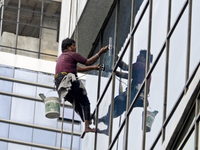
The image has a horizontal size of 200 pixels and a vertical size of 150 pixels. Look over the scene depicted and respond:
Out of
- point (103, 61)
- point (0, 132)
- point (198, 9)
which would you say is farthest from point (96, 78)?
point (0, 132)

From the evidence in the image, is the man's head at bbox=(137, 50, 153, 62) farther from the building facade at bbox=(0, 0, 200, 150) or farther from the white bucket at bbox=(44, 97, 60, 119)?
the white bucket at bbox=(44, 97, 60, 119)

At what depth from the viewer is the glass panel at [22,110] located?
110ft

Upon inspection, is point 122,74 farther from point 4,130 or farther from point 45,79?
point 45,79

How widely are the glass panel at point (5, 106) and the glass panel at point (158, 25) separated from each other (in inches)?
953

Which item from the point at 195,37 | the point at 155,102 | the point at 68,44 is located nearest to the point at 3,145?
the point at 68,44

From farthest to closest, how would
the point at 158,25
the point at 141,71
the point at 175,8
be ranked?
1. the point at 141,71
2. the point at 158,25
3. the point at 175,8

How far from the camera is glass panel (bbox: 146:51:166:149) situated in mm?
9039

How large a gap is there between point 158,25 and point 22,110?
24.8 meters

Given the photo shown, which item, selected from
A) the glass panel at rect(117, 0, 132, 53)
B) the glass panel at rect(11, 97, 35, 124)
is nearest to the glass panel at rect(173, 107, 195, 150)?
the glass panel at rect(117, 0, 132, 53)

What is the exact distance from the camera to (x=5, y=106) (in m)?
33.5

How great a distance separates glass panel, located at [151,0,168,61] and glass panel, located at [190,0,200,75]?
1.24 metres

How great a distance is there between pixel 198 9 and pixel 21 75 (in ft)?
90.2

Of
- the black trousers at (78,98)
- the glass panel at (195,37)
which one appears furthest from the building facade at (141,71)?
the black trousers at (78,98)

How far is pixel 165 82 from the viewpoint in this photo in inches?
351
